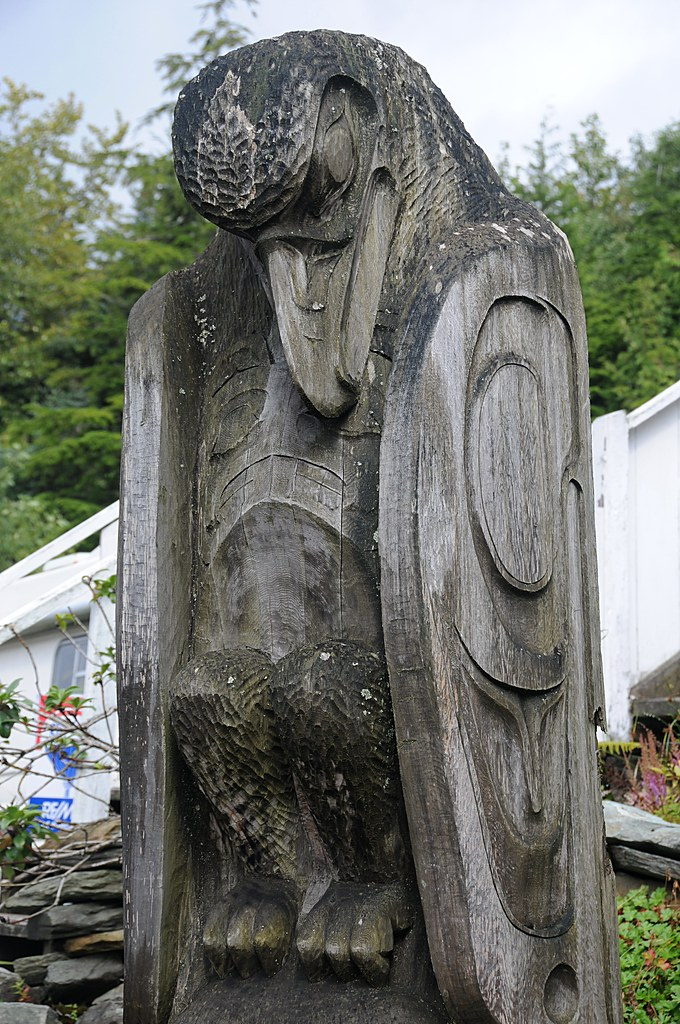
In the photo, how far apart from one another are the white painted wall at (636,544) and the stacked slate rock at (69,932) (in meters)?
2.62

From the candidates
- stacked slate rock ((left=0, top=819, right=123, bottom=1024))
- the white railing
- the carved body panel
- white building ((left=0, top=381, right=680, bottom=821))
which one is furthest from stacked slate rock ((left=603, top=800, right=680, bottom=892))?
the white railing

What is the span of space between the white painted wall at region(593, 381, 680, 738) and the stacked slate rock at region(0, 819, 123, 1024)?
8.61ft

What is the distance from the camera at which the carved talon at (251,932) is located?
7.61 feet

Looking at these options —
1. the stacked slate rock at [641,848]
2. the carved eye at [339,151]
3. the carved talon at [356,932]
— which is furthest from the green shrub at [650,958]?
the carved eye at [339,151]

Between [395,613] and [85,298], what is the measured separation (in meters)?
18.4

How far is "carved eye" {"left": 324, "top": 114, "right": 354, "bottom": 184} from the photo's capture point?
2.41 metres

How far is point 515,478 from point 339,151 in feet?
2.61

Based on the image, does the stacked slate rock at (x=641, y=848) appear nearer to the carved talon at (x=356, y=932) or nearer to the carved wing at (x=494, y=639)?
the carved wing at (x=494, y=639)

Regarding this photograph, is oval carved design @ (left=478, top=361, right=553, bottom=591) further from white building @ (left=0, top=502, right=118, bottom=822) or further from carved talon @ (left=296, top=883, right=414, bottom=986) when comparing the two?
white building @ (left=0, top=502, right=118, bottom=822)

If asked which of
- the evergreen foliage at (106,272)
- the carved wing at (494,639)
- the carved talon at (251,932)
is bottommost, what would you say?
the carved talon at (251,932)

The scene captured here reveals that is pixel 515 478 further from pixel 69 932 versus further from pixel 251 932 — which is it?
pixel 69 932

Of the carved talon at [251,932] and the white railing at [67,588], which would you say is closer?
the carved talon at [251,932]

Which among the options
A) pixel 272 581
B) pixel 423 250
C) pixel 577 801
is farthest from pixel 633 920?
pixel 423 250

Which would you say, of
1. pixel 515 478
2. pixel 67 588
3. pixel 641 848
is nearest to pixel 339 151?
pixel 515 478
